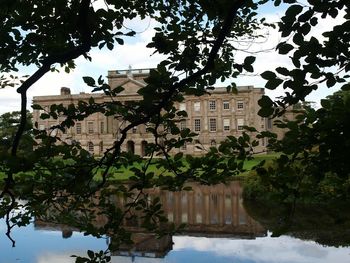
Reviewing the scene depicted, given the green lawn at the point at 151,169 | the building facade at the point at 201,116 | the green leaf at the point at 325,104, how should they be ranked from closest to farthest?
the green leaf at the point at 325,104 → the green lawn at the point at 151,169 → the building facade at the point at 201,116

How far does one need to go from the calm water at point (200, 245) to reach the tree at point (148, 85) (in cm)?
543

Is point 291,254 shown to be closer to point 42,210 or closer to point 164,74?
point 42,210

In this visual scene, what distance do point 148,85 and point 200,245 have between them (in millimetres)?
9823

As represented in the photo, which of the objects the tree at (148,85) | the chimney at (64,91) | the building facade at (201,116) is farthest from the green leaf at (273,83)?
the chimney at (64,91)

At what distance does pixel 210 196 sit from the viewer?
2052cm

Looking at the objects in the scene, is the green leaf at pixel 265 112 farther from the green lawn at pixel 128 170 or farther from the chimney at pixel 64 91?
the chimney at pixel 64 91

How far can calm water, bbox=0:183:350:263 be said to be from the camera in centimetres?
1018

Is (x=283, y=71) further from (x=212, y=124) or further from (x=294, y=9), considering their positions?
(x=212, y=124)

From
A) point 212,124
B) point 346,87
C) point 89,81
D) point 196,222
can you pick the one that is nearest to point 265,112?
point 346,87

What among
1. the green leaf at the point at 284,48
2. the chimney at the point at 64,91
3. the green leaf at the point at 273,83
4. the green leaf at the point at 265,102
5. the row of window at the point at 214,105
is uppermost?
the chimney at the point at 64,91

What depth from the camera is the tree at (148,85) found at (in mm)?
2043

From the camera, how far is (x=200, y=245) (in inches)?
455

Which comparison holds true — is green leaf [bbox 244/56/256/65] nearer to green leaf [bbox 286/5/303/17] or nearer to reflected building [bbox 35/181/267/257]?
green leaf [bbox 286/5/303/17]

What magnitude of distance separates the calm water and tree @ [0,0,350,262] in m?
5.43
